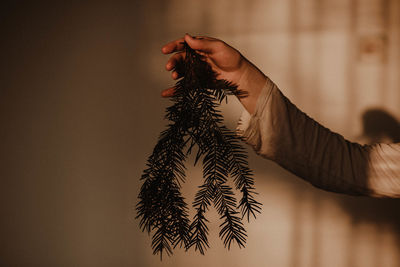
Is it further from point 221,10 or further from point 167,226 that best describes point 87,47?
point 167,226

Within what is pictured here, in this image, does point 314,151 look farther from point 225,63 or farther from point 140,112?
point 140,112

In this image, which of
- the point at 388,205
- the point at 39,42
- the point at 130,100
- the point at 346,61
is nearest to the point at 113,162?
the point at 130,100

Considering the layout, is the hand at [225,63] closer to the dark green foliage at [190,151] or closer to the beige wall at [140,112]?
the dark green foliage at [190,151]

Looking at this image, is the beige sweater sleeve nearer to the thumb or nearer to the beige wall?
the thumb

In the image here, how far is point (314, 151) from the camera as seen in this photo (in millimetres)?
563

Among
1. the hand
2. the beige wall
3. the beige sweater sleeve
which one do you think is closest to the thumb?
the hand

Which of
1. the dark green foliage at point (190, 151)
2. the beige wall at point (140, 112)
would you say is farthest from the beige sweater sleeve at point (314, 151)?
the beige wall at point (140, 112)

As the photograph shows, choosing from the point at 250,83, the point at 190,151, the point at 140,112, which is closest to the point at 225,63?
the point at 250,83

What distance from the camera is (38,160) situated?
117 cm

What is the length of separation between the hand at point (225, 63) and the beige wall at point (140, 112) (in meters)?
0.59

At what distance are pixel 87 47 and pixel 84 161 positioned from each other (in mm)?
493

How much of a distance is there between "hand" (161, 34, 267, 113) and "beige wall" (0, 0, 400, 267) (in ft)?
1.93

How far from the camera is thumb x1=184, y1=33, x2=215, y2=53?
0.41 meters

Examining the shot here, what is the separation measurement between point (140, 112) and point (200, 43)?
2.38ft
